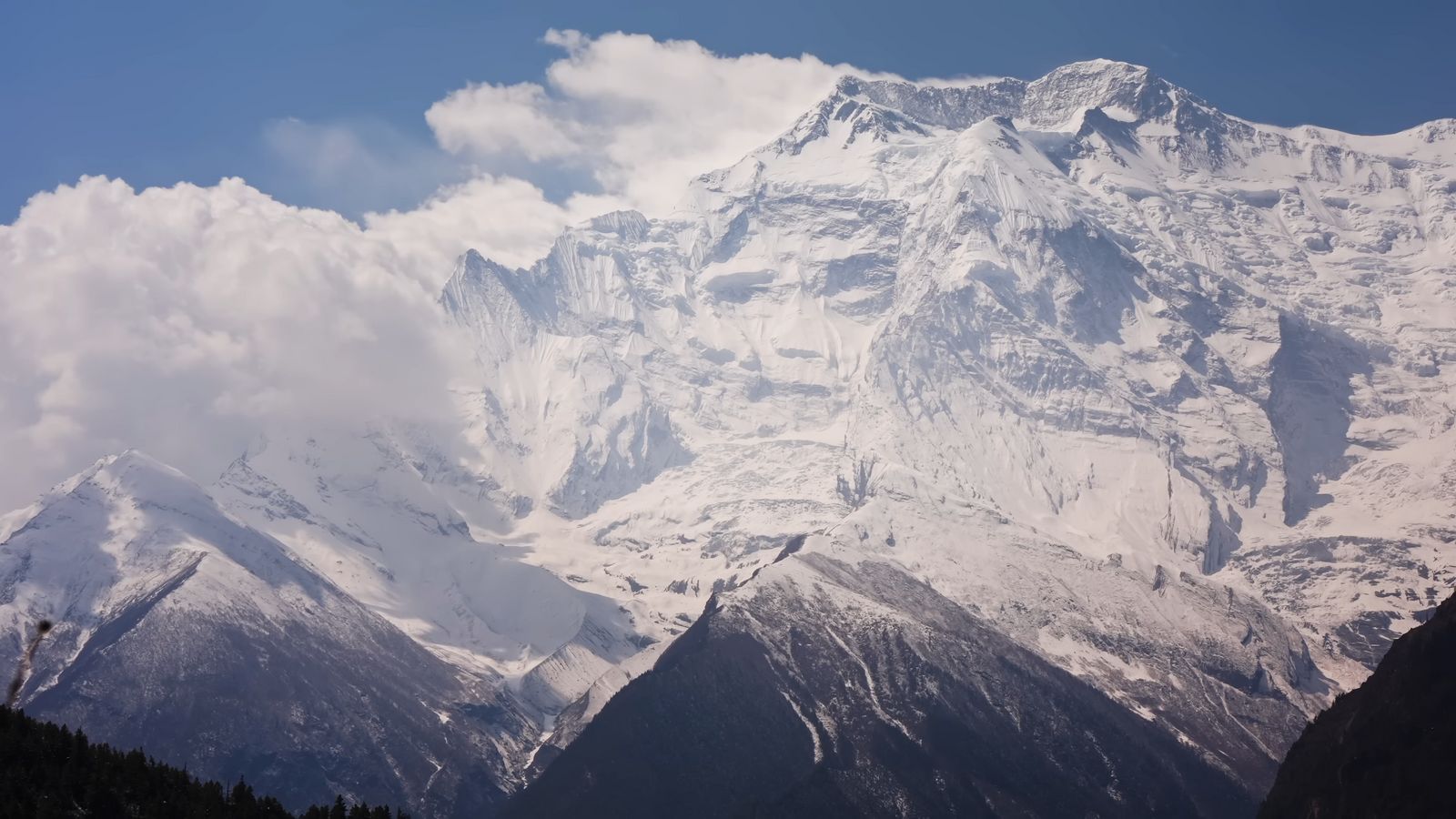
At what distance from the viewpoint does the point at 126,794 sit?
163m

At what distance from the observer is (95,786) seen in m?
162

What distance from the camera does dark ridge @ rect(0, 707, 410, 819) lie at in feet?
520

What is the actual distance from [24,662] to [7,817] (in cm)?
6840

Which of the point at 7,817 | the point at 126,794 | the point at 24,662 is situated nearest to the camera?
the point at 24,662

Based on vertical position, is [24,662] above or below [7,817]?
above

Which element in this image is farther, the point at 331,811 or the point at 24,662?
the point at 331,811

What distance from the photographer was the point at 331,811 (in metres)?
173

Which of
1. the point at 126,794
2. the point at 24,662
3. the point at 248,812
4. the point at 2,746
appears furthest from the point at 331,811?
the point at 24,662

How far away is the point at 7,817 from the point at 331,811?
3522cm

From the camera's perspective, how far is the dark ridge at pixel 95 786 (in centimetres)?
15838

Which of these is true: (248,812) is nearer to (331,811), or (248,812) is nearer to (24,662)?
(331,811)

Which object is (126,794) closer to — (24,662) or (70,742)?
(70,742)

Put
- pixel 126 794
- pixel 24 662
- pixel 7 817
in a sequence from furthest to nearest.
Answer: pixel 126 794 → pixel 7 817 → pixel 24 662

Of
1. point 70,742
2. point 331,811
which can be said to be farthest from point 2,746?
point 331,811
